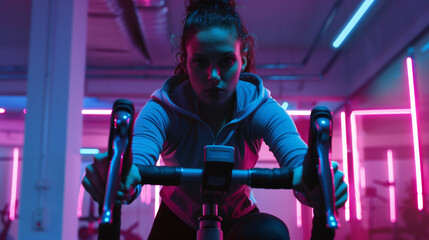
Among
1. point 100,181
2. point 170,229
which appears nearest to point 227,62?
point 100,181

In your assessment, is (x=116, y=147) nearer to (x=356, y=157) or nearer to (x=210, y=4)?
(x=210, y=4)

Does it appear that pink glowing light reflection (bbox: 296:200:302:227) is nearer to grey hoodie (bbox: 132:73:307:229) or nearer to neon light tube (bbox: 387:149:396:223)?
neon light tube (bbox: 387:149:396:223)

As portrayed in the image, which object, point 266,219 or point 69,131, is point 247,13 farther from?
point 266,219

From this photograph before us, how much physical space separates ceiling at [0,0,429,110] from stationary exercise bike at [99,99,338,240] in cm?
337

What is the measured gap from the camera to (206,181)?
0.87 meters

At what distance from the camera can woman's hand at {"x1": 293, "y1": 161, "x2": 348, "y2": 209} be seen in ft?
2.60

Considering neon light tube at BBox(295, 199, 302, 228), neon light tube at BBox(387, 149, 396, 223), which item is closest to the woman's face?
neon light tube at BBox(387, 149, 396, 223)

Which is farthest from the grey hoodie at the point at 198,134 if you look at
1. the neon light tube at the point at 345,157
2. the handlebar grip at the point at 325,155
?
the neon light tube at the point at 345,157

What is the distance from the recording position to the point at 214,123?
1.32 m

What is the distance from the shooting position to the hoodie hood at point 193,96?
1.22 metres

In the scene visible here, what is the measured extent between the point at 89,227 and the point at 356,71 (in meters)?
5.17

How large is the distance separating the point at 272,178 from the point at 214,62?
0.36m

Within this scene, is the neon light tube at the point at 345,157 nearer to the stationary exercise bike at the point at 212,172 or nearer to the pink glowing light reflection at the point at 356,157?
the pink glowing light reflection at the point at 356,157

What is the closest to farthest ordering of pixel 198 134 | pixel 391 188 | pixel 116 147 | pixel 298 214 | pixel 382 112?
pixel 116 147
pixel 198 134
pixel 391 188
pixel 382 112
pixel 298 214
